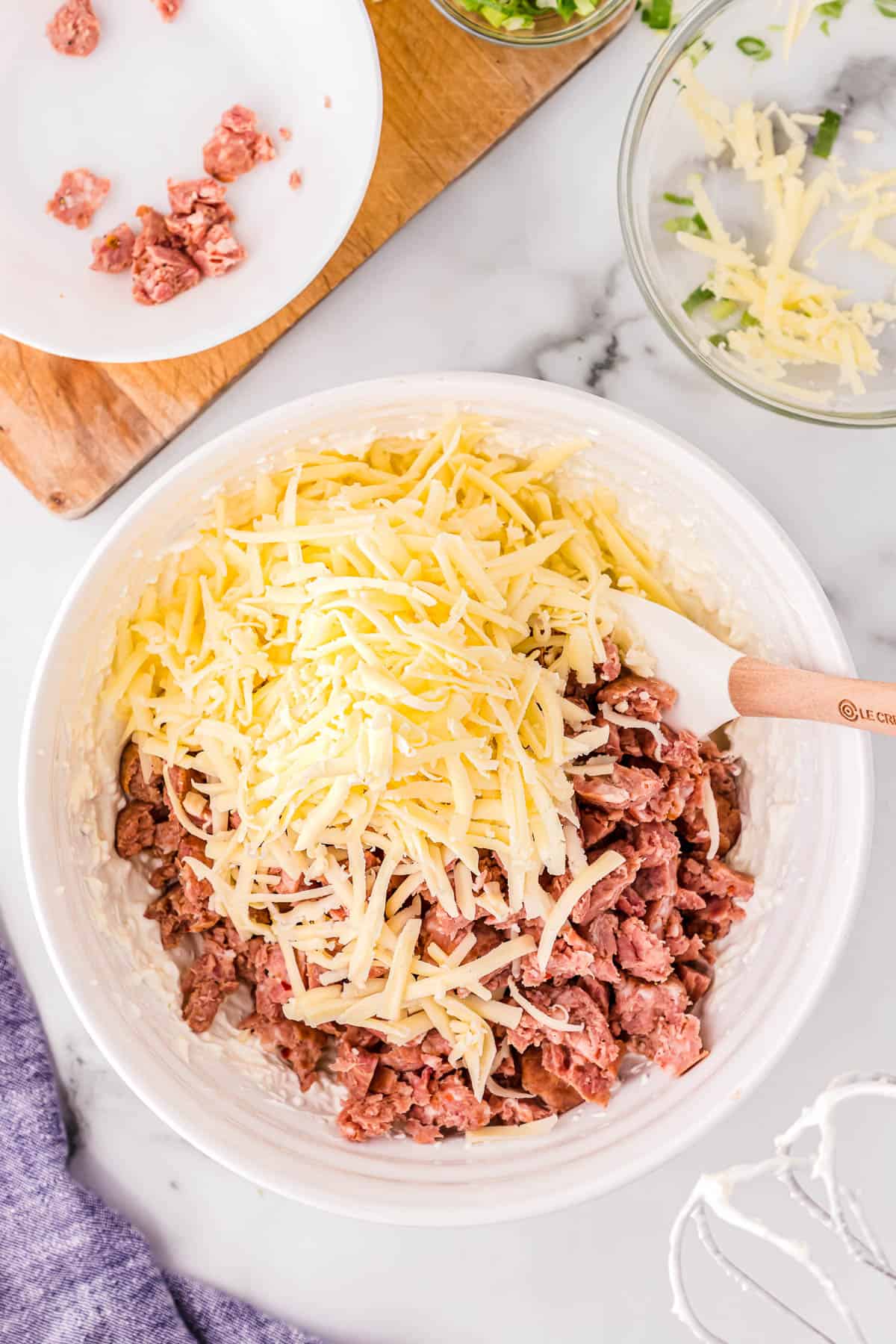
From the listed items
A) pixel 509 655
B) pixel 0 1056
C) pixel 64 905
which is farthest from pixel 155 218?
pixel 0 1056

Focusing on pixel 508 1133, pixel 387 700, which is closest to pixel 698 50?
pixel 387 700

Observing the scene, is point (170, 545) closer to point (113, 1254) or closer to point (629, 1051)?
point (629, 1051)

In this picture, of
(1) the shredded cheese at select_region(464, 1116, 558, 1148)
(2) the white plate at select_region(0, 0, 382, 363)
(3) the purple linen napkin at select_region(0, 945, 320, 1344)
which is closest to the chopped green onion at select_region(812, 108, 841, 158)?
(2) the white plate at select_region(0, 0, 382, 363)

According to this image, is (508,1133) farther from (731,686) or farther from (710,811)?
(731,686)

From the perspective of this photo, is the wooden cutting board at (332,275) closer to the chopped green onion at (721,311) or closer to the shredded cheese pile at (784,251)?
the shredded cheese pile at (784,251)

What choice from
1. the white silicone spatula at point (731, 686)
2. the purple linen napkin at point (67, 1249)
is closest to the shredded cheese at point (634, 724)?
the white silicone spatula at point (731, 686)
